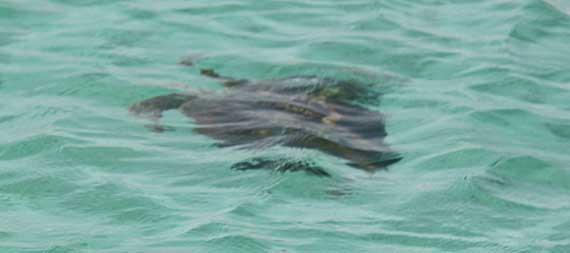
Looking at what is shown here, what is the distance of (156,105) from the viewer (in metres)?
7.95

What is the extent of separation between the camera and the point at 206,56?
9219 millimetres

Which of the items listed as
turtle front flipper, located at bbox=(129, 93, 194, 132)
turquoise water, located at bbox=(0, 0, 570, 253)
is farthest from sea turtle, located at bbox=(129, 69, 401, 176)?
turquoise water, located at bbox=(0, 0, 570, 253)

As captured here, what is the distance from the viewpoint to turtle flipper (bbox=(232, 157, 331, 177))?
Result: 6758mm

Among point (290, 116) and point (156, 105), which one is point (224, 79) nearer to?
point (156, 105)

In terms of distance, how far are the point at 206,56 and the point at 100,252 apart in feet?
12.3

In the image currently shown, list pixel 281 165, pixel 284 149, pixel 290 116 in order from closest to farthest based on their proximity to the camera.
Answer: pixel 281 165 → pixel 284 149 → pixel 290 116

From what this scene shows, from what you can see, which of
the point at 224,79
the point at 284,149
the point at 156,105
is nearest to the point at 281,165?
the point at 284,149

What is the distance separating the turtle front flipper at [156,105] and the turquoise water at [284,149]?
10 cm

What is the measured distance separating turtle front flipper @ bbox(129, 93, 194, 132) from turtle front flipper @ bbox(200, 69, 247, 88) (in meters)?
0.43

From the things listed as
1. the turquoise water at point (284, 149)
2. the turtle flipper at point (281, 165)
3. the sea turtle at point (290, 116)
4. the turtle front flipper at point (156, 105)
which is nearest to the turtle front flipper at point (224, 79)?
the sea turtle at point (290, 116)

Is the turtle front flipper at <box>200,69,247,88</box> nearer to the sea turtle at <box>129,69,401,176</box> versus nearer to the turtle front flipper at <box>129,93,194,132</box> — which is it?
the sea turtle at <box>129,69,401,176</box>

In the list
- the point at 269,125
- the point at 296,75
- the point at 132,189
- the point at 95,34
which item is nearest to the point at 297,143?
the point at 269,125

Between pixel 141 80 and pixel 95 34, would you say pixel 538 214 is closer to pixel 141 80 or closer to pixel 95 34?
pixel 141 80

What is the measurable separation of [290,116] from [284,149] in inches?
25.2
